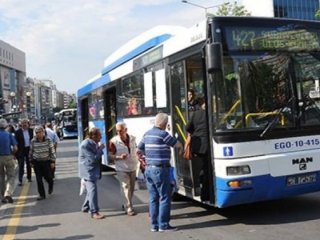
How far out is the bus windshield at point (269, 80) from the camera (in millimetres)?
7594

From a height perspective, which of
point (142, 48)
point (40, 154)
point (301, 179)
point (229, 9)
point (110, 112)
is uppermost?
point (229, 9)

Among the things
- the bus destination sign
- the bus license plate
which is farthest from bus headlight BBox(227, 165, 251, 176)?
the bus destination sign

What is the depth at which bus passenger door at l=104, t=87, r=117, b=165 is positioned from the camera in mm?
14672

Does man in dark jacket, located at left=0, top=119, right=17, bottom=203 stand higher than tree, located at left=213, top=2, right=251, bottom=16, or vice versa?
tree, located at left=213, top=2, right=251, bottom=16

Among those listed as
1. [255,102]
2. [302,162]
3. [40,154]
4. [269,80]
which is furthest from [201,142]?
[40,154]

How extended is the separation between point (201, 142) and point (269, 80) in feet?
4.46

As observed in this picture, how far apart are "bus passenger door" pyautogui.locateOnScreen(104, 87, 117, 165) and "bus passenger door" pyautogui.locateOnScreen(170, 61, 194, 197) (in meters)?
5.37

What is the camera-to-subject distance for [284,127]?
782 centimetres

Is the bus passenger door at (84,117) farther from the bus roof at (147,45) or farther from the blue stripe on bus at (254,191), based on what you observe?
the blue stripe on bus at (254,191)

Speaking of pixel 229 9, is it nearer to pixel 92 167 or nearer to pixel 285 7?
pixel 92 167

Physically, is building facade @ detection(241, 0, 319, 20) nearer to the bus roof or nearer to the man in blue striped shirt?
the bus roof

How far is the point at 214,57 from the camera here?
7.30 meters

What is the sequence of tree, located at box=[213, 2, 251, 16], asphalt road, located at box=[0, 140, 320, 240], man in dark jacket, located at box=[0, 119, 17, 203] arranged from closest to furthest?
asphalt road, located at box=[0, 140, 320, 240], man in dark jacket, located at box=[0, 119, 17, 203], tree, located at box=[213, 2, 251, 16]

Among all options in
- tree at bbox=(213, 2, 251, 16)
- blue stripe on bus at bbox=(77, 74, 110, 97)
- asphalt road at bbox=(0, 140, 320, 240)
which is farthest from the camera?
tree at bbox=(213, 2, 251, 16)
